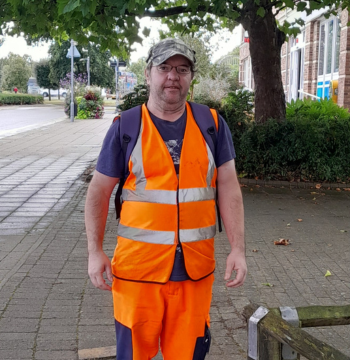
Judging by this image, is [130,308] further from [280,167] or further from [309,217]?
[280,167]

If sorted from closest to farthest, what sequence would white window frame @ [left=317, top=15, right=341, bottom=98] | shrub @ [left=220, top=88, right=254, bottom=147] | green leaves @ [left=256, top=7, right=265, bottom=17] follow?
green leaves @ [left=256, top=7, right=265, bottom=17] < shrub @ [left=220, top=88, right=254, bottom=147] < white window frame @ [left=317, top=15, right=341, bottom=98]

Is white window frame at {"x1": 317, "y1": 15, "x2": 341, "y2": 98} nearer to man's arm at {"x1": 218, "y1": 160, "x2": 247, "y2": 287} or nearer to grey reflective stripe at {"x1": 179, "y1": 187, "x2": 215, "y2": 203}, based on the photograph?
man's arm at {"x1": 218, "y1": 160, "x2": 247, "y2": 287}

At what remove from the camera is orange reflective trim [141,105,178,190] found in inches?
103

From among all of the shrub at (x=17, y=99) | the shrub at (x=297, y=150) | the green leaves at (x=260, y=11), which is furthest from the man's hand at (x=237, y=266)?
the shrub at (x=17, y=99)

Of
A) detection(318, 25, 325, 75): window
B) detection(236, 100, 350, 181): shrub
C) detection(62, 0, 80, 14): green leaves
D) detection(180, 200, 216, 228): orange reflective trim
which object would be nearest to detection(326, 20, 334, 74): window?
detection(318, 25, 325, 75): window

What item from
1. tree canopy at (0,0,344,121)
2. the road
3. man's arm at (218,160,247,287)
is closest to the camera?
man's arm at (218,160,247,287)

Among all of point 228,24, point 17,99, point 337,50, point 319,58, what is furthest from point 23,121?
point 17,99

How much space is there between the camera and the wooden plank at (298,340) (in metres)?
1.90

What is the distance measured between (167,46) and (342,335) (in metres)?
2.61

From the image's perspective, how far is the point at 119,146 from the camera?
2678mm

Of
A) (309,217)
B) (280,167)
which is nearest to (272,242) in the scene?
(309,217)

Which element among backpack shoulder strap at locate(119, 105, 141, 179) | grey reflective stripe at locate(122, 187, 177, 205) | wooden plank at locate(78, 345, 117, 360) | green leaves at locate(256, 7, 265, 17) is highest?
green leaves at locate(256, 7, 265, 17)

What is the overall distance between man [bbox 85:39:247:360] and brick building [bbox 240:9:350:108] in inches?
562

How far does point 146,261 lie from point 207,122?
2.29 ft
